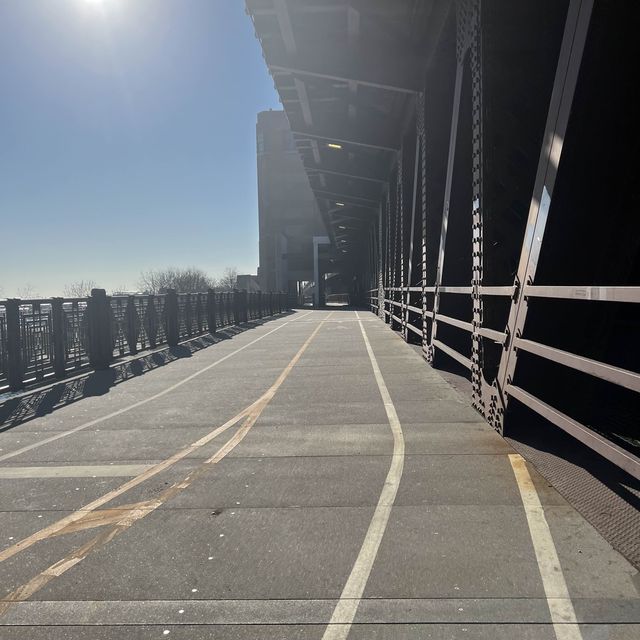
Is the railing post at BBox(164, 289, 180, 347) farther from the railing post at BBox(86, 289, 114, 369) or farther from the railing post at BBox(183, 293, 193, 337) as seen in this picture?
the railing post at BBox(86, 289, 114, 369)

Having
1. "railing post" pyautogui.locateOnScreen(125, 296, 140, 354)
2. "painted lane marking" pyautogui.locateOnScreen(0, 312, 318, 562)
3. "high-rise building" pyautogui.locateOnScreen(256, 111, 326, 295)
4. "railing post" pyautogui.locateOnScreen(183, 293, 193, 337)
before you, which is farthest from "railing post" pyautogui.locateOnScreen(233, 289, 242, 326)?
"high-rise building" pyautogui.locateOnScreen(256, 111, 326, 295)

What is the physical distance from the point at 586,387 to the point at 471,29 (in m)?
5.41

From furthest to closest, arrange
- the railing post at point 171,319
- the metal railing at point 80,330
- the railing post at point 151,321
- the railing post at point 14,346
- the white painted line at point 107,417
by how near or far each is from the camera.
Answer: the railing post at point 171,319 < the railing post at point 151,321 < the metal railing at point 80,330 < the railing post at point 14,346 < the white painted line at point 107,417

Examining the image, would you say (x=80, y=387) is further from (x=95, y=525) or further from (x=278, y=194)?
(x=278, y=194)

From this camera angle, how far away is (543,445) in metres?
6.06

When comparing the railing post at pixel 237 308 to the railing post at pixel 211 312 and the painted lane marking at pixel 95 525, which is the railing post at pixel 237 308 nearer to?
the railing post at pixel 211 312

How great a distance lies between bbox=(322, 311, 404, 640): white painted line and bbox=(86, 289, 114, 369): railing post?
30.4ft

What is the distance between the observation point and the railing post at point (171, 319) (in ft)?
64.1

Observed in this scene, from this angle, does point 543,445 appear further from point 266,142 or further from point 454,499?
point 266,142

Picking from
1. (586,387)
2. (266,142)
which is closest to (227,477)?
(586,387)

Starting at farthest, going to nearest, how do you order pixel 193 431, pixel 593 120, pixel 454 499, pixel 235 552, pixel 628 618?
pixel 193 431, pixel 593 120, pixel 454 499, pixel 235 552, pixel 628 618

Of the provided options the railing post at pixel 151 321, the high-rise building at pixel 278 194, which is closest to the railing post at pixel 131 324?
the railing post at pixel 151 321

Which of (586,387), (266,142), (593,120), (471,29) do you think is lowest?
(586,387)

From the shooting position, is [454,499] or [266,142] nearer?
[454,499]
